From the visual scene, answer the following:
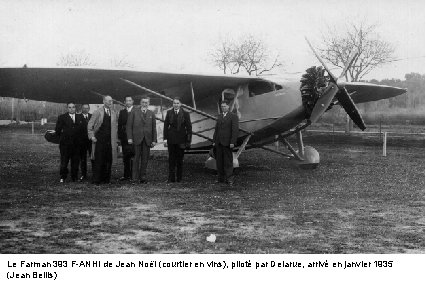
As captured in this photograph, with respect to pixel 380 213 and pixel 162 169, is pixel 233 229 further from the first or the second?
pixel 162 169

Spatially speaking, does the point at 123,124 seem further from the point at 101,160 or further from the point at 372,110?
the point at 372,110

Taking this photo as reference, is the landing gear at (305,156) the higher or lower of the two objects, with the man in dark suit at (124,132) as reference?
lower

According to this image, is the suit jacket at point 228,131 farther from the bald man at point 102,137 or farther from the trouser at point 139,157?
the bald man at point 102,137

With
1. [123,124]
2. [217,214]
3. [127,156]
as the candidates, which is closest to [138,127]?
[123,124]

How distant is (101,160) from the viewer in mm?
8859

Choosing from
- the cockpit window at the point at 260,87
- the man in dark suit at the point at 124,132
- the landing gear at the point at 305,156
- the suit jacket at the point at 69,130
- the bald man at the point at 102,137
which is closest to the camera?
the bald man at the point at 102,137

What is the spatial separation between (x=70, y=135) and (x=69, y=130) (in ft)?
0.33

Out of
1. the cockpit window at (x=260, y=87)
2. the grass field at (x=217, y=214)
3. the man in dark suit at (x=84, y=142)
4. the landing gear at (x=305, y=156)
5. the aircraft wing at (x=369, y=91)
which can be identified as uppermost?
the aircraft wing at (x=369, y=91)

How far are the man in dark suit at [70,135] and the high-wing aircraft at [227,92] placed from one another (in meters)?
0.84

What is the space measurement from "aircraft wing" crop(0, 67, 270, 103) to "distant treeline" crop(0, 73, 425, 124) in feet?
85.6

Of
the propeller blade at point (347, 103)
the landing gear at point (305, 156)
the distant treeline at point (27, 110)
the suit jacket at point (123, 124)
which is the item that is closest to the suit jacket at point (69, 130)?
the suit jacket at point (123, 124)

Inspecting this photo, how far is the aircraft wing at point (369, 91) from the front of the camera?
12.9m

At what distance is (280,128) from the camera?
34.3 ft

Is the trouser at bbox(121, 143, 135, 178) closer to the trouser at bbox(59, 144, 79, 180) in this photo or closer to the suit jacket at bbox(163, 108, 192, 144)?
the suit jacket at bbox(163, 108, 192, 144)
